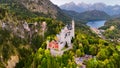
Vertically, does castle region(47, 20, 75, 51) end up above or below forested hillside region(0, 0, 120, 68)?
above

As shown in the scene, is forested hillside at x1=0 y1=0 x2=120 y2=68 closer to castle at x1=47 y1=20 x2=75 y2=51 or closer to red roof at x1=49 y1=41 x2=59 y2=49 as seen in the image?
castle at x1=47 y1=20 x2=75 y2=51

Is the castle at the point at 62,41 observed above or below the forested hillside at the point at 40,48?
above

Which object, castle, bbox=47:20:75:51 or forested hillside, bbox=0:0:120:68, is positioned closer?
forested hillside, bbox=0:0:120:68

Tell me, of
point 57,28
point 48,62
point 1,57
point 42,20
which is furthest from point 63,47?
point 42,20

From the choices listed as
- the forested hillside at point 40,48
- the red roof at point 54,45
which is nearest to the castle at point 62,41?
the red roof at point 54,45

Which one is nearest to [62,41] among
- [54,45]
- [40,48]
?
[54,45]

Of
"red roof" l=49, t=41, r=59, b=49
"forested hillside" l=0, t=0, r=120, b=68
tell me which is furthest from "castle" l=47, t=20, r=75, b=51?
"forested hillside" l=0, t=0, r=120, b=68

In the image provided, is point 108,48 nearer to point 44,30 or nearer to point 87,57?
point 87,57

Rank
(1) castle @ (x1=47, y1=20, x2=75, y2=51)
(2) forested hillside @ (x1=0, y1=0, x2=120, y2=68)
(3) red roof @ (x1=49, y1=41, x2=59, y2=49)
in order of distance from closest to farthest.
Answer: (2) forested hillside @ (x1=0, y1=0, x2=120, y2=68) → (3) red roof @ (x1=49, y1=41, x2=59, y2=49) → (1) castle @ (x1=47, y1=20, x2=75, y2=51)

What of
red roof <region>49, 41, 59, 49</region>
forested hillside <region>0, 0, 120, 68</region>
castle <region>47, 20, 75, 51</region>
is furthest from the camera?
castle <region>47, 20, 75, 51</region>

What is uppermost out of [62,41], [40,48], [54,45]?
[62,41]

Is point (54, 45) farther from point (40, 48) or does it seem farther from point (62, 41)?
point (40, 48)

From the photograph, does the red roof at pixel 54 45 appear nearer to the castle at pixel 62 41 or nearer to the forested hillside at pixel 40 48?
the castle at pixel 62 41
